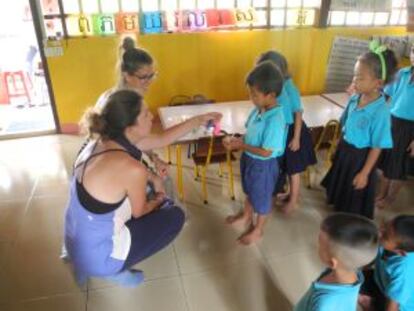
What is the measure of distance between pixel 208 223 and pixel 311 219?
0.73 metres

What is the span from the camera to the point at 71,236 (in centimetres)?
167

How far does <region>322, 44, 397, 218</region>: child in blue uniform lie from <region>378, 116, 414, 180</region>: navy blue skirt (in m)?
0.37

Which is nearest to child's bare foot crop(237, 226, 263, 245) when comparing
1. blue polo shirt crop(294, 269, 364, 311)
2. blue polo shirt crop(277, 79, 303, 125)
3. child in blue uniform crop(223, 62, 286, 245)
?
child in blue uniform crop(223, 62, 286, 245)

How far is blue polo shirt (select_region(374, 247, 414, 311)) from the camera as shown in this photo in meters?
1.38

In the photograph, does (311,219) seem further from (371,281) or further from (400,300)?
(400,300)

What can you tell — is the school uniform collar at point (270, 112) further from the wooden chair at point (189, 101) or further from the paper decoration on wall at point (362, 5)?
the paper decoration on wall at point (362, 5)

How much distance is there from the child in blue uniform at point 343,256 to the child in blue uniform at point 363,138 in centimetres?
99

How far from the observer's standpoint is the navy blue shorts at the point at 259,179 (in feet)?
6.73

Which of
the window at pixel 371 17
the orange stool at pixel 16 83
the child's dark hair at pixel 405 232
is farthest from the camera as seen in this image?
the orange stool at pixel 16 83

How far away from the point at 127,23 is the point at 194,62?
2.58ft

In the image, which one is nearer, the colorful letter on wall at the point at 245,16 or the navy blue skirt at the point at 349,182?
the navy blue skirt at the point at 349,182

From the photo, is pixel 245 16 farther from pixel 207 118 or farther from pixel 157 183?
pixel 157 183

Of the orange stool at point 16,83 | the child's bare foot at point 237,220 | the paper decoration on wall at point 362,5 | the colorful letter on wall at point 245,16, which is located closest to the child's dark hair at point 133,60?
the child's bare foot at point 237,220

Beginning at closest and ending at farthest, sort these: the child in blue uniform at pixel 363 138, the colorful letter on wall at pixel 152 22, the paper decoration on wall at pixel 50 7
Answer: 1. the child in blue uniform at pixel 363 138
2. the paper decoration on wall at pixel 50 7
3. the colorful letter on wall at pixel 152 22
